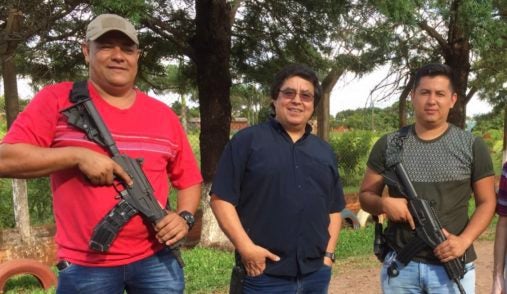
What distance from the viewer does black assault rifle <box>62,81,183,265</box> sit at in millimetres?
2211

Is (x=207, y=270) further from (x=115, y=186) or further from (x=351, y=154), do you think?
(x=351, y=154)

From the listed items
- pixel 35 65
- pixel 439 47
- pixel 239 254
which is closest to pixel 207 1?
pixel 35 65

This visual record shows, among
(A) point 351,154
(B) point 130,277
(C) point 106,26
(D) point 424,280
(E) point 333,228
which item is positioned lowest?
(D) point 424,280

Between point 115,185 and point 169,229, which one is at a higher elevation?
point 115,185

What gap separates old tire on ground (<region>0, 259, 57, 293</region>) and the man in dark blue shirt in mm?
3659

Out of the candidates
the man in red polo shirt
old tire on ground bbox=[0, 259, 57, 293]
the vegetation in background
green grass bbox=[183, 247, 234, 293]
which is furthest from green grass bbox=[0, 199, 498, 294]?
the vegetation in background

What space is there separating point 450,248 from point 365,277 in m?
3.78

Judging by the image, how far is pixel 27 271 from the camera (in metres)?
5.47

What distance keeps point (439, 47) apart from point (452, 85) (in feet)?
24.9

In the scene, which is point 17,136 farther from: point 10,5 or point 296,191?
point 10,5

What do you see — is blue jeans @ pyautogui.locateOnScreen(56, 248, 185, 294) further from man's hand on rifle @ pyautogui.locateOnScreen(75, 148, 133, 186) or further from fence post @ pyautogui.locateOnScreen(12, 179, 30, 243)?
fence post @ pyautogui.locateOnScreen(12, 179, 30, 243)

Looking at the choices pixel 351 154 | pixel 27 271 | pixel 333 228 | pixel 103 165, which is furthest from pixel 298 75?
pixel 351 154

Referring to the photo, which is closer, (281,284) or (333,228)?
(281,284)

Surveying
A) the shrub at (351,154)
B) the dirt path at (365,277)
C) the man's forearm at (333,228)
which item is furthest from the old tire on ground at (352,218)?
the man's forearm at (333,228)
